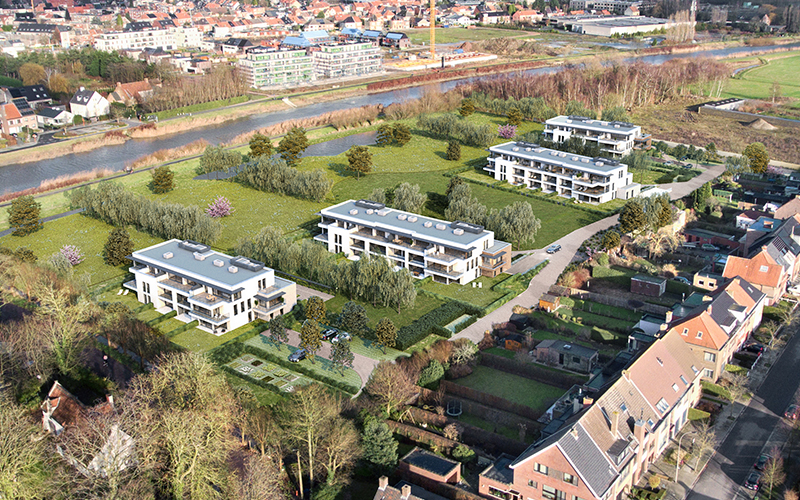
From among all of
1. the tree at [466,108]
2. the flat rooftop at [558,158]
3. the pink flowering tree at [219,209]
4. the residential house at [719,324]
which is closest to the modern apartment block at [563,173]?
the flat rooftop at [558,158]

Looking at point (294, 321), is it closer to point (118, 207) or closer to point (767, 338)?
point (118, 207)

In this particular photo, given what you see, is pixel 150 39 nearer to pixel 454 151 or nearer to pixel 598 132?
pixel 454 151

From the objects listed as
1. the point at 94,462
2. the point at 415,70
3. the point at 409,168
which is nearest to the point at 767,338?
the point at 94,462

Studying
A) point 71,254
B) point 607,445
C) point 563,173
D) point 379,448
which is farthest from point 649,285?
point 71,254

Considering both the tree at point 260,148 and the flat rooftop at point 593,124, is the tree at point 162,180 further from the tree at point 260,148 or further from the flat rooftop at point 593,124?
the flat rooftop at point 593,124

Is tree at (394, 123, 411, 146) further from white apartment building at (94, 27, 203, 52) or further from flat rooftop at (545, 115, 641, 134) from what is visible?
white apartment building at (94, 27, 203, 52)

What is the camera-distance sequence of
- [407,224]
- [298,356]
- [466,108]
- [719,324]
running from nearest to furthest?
[719,324] < [298,356] < [407,224] < [466,108]
